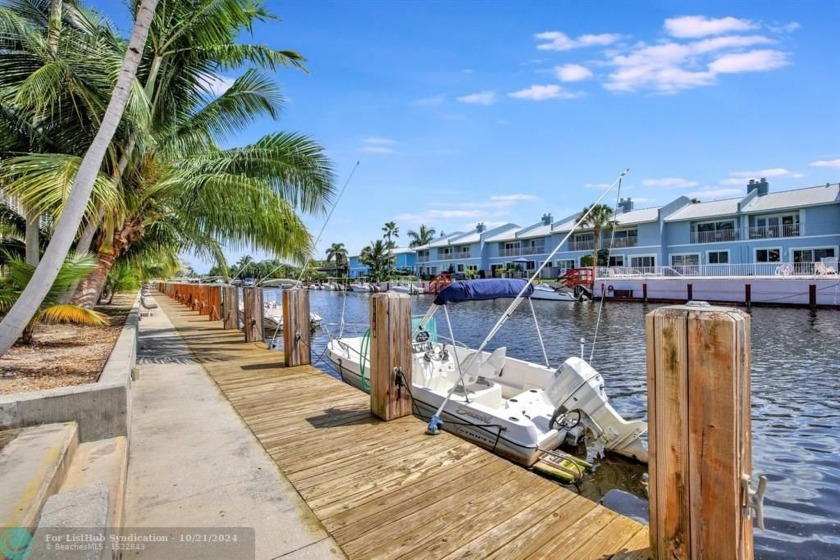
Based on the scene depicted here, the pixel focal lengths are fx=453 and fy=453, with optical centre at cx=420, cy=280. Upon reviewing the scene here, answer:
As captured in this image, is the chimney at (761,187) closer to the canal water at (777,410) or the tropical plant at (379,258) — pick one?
the canal water at (777,410)

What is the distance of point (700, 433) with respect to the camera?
87.7 inches

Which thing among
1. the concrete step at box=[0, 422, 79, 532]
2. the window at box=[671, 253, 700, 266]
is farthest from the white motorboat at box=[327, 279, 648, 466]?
the window at box=[671, 253, 700, 266]

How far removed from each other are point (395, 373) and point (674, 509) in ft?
11.3

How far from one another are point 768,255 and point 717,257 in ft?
11.6

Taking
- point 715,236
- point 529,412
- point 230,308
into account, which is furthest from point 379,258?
point 529,412

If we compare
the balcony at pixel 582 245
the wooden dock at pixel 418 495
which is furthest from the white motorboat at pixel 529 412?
the balcony at pixel 582 245

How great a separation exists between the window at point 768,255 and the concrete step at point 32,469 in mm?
45449

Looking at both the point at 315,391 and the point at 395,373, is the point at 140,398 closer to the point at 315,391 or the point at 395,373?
the point at 315,391

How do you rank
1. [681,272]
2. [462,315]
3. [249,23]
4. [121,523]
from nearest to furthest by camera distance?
[121,523] < [249,23] < [462,315] < [681,272]

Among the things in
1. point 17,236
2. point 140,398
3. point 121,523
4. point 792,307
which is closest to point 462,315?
point 792,307

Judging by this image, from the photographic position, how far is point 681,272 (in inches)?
1522

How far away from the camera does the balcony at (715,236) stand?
38.4 metres

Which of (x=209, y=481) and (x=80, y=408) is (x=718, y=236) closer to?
(x=209, y=481)

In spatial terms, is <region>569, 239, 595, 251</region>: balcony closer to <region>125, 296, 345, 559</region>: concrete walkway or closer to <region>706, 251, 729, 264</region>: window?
<region>706, 251, 729, 264</region>: window
